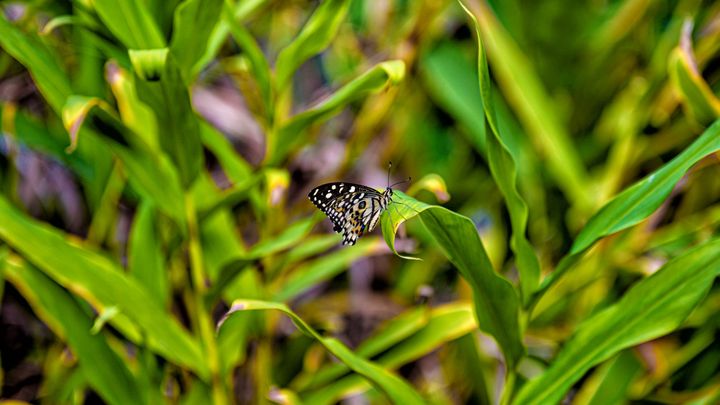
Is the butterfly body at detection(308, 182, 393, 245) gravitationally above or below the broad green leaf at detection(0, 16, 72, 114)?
below

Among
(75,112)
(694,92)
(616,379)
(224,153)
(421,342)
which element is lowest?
(616,379)

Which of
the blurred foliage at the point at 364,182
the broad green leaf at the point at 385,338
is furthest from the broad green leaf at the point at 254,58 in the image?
the broad green leaf at the point at 385,338

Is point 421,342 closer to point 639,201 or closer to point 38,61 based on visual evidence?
point 639,201

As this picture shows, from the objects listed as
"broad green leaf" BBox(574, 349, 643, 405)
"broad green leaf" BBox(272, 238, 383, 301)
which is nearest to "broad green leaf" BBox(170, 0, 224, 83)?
"broad green leaf" BBox(272, 238, 383, 301)

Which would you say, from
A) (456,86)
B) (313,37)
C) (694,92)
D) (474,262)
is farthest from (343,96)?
(456,86)

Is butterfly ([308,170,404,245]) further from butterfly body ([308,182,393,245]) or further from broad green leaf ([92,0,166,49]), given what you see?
broad green leaf ([92,0,166,49])

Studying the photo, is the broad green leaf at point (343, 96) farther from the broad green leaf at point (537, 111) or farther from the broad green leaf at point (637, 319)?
the broad green leaf at point (537, 111)

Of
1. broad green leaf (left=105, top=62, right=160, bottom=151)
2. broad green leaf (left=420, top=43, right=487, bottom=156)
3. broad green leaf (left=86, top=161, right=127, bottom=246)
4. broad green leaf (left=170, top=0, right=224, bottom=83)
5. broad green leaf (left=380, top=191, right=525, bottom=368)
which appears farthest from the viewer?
broad green leaf (left=420, top=43, right=487, bottom=156)
